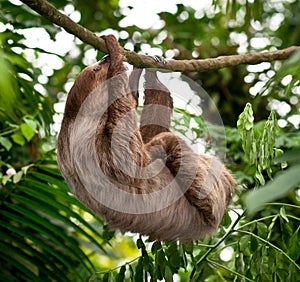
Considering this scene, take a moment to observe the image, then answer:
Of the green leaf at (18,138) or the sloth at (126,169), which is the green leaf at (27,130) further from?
the sloth at (126,169)

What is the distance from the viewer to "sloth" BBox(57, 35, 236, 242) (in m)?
3.05

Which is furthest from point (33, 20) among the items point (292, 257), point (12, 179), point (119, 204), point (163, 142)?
point (292, 257)

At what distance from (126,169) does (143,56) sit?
585 mm

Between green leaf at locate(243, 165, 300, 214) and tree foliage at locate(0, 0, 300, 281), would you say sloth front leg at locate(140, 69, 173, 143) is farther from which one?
green leaf at locate(243, 165, 300, 214)

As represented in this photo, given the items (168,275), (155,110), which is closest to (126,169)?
A: (168,275)

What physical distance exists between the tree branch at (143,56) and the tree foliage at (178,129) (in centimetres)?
19

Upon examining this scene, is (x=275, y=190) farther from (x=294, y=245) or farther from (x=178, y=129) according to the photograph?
Answer: (x=178, y=129)

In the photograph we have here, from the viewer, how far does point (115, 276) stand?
335cm

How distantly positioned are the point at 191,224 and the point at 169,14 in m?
3.31

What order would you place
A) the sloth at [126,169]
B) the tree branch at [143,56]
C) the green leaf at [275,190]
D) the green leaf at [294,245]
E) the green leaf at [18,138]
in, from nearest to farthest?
the green leaf at [275,190]
the tree branch at [143,56]
the green leaf at [294,245]
the sloth at [126,169]
the green leaf at [18,138]

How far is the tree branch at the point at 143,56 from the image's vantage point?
2508 mm

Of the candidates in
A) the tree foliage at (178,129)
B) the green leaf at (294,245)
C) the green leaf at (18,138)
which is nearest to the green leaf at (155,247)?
the tree foliage at (178,129)

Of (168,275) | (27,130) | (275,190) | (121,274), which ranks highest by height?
(275,190)

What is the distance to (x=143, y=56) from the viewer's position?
296 cm
